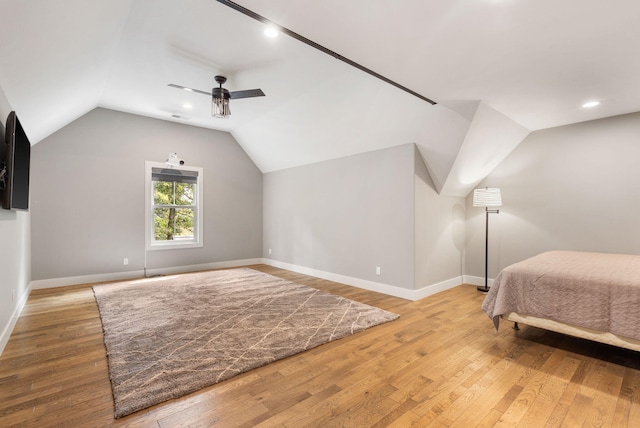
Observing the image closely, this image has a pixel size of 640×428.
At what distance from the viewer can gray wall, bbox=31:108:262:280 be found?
15.5 ft

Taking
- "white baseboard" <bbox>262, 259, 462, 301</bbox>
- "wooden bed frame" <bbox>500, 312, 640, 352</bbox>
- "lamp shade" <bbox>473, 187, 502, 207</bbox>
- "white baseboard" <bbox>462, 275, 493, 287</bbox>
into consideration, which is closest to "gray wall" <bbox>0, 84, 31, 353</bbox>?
"white baseboard" <bbox>262, 259, 462, 301</bbox>

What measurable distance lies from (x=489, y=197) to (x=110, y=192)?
6.19m

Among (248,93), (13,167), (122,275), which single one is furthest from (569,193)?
(122,275)

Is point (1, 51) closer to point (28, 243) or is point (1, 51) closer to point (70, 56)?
point (70, 56)

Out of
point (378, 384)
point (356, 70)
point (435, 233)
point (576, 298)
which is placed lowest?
point (378, 384)

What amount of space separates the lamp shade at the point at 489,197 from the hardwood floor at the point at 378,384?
1.87 m

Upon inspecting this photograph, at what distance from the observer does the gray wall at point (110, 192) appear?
4.73 m

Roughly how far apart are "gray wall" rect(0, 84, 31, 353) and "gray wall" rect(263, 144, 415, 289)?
156 inches

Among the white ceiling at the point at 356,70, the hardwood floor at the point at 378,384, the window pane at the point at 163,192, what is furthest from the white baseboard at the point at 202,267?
the white ceiling at the point at 356,70

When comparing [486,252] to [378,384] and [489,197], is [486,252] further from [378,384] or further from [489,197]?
[378,384]

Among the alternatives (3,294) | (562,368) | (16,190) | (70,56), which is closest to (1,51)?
(70,56)

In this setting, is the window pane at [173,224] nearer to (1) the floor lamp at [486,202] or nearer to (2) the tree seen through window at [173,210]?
(2) the tree seen through window at [173,210]

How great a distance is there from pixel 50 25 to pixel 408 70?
264cm

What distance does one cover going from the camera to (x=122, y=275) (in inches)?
208
